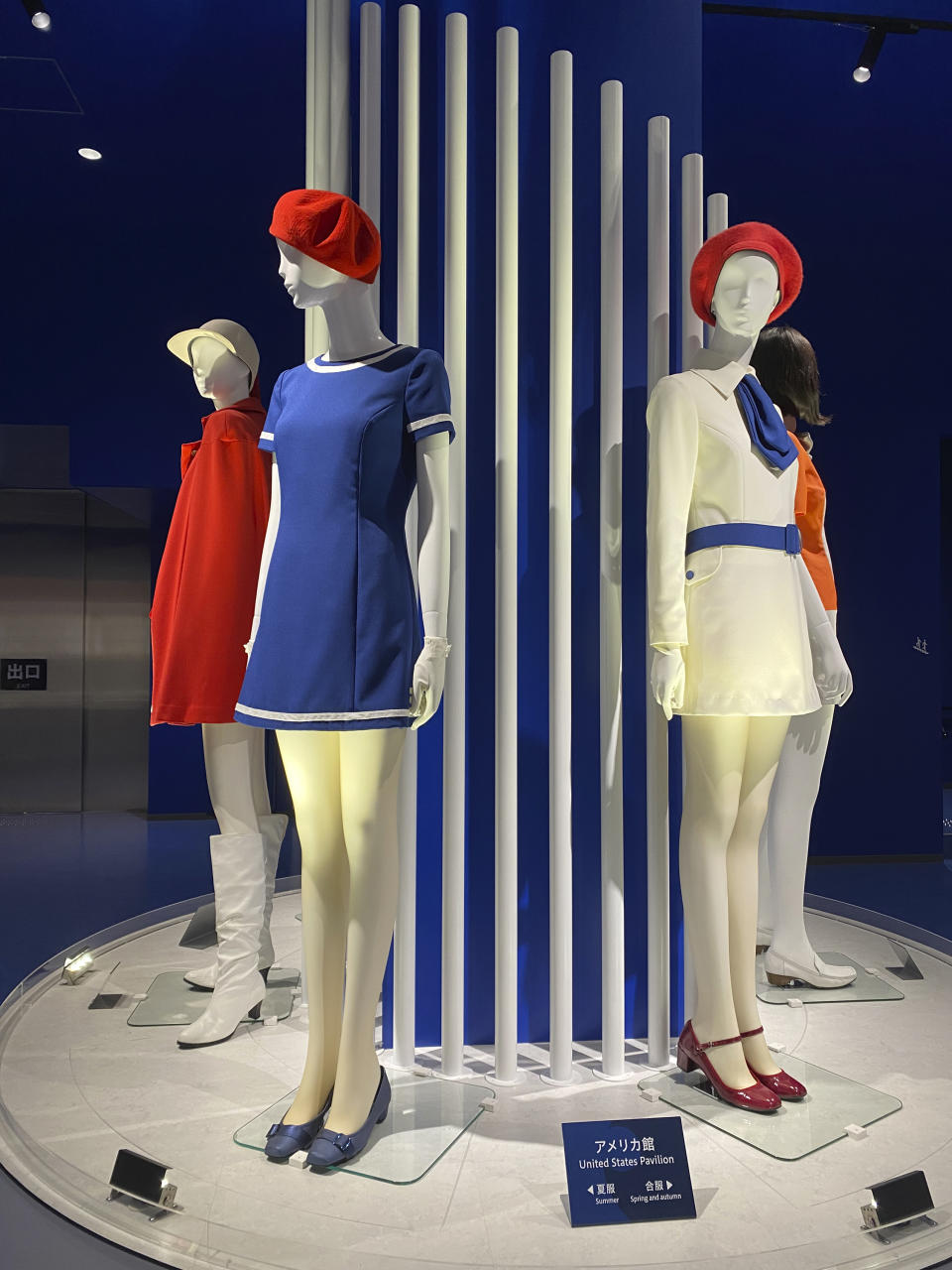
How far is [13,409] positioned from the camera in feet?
16.8

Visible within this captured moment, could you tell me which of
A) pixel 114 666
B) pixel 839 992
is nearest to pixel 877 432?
pixel 839 992

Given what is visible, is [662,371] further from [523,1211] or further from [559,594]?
[523,1211]

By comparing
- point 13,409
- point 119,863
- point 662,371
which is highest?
point 13,409

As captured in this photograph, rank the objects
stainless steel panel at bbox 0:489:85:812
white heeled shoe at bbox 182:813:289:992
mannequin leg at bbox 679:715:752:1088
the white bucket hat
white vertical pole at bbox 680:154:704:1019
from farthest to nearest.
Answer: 1. stainless steel panel at bbox 0:489:85:812
2. white heeled shoe at bbox 182:813:289:992
3. the white bucket hat
4. white vertical pole at bbox 680:154:704:1019
5. mannequin leg at bbox 679:715:752:1088

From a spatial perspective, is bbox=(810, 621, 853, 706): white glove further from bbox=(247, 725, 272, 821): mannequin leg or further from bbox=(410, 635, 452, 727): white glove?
bbox=(247, 725, 272, 821): mannequin leg

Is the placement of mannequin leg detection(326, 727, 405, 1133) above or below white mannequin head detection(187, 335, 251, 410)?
below

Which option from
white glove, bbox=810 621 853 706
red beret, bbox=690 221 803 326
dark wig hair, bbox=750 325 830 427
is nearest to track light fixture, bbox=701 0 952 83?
dark wig hair, bbox=750 325 830 427

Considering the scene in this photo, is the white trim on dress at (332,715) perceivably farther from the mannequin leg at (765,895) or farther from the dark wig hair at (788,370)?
the mannequin leg at (765,895)

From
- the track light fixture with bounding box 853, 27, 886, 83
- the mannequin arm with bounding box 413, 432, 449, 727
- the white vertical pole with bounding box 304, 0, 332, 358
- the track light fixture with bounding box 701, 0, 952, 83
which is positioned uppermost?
the track light fixture with bounding box 701, 0, 952, 83

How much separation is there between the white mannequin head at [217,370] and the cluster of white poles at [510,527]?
576 mm

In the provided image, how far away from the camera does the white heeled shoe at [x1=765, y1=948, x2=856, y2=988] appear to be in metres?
3.15

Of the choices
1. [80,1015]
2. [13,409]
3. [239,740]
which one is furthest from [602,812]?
[13,409]

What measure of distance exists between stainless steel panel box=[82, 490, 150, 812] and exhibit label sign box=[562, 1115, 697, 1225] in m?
5.17

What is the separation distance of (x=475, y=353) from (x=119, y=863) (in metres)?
3.51
